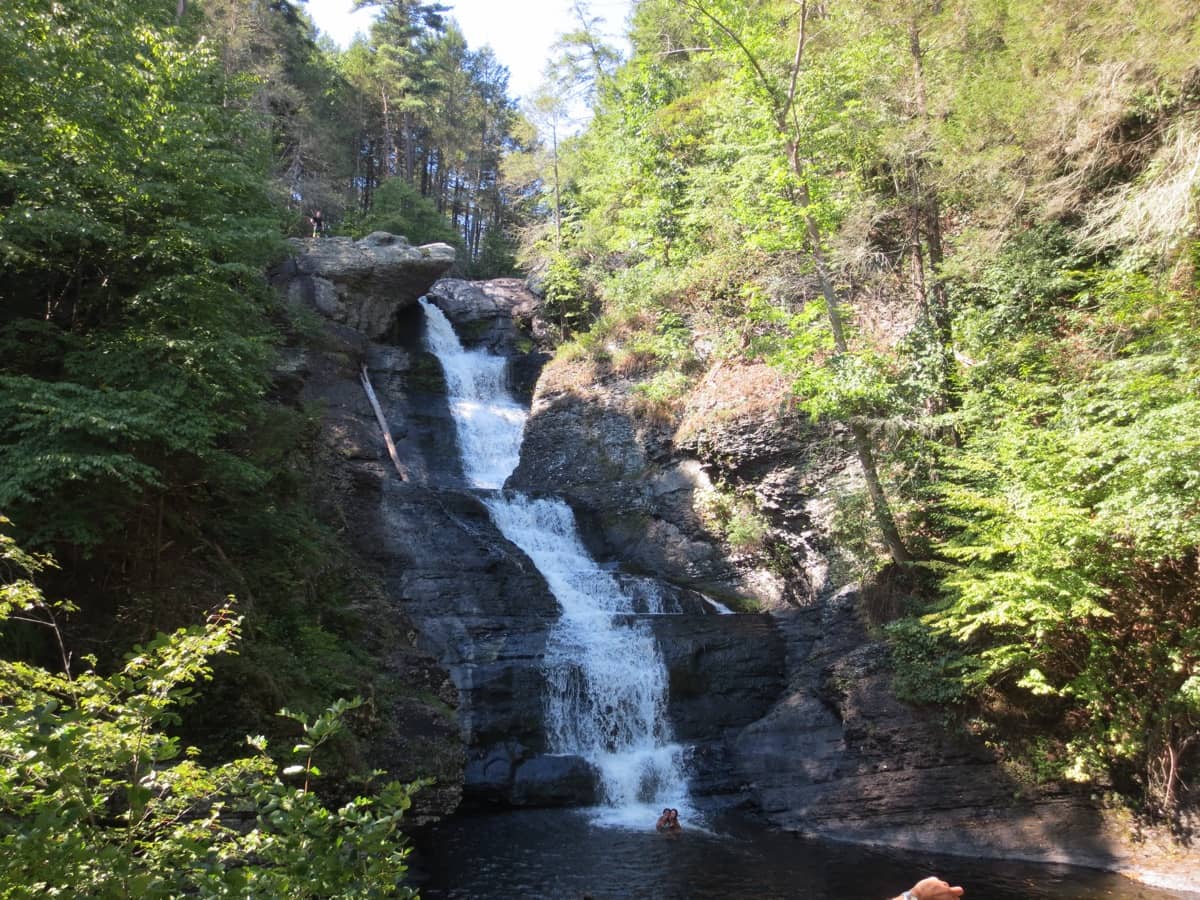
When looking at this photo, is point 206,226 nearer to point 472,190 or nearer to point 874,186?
point 874,186

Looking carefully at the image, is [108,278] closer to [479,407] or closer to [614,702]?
[614,702]

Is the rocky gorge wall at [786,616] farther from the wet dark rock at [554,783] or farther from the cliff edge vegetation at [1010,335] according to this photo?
the wet dark rock at [554,783]

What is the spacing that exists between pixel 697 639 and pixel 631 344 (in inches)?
397

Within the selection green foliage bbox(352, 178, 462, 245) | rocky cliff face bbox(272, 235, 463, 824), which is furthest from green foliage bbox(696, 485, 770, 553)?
green foliage bbox(352, 178, 462, 245)

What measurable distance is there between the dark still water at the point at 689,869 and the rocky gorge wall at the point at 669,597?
635 mm

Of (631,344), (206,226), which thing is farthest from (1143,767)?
(631,344)

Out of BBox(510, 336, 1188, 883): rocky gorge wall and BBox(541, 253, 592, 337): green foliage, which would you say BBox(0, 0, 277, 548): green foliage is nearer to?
BBox(510, 336, 1188, 883): rocky gorge wall

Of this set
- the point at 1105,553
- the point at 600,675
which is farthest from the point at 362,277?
the point at 1105,553

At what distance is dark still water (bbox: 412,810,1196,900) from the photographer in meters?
8.30

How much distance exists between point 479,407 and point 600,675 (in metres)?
12.4

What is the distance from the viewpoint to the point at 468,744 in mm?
11852

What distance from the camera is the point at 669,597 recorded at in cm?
1530

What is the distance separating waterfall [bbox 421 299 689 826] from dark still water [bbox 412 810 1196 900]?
1155 mm

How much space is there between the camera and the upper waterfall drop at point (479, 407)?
70.0 ft
